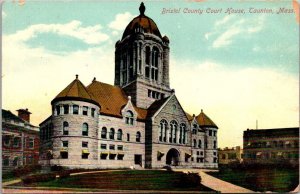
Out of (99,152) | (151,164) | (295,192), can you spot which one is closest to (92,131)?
(99,152)

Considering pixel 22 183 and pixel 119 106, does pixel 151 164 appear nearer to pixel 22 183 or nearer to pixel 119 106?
pixel 119 106

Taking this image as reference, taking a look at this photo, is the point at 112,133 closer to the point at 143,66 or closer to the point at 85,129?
the point at 85,129

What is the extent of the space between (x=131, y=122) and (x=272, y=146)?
1425 centimetres

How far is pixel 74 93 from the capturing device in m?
29.8

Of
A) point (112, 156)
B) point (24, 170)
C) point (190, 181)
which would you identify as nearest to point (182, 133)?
point (112, 156)

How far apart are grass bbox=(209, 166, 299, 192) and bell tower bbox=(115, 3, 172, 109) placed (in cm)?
1503

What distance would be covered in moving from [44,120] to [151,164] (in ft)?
41.0

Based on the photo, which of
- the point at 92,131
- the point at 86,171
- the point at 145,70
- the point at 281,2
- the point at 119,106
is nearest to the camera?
the point at 281,2

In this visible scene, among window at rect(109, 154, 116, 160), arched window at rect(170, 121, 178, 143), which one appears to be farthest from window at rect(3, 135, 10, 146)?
arched window at rect(170, 121, 178, 143)

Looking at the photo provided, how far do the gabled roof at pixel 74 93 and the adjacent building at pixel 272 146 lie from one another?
1401 cm

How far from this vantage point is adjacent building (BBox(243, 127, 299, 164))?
2591 centimetres

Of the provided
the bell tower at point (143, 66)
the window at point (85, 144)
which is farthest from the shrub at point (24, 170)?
the bell tower at point (143, 66)

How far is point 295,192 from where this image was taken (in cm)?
2334

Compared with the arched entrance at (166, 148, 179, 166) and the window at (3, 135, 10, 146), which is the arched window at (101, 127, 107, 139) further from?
the window at (3, 135, 10, 146)
